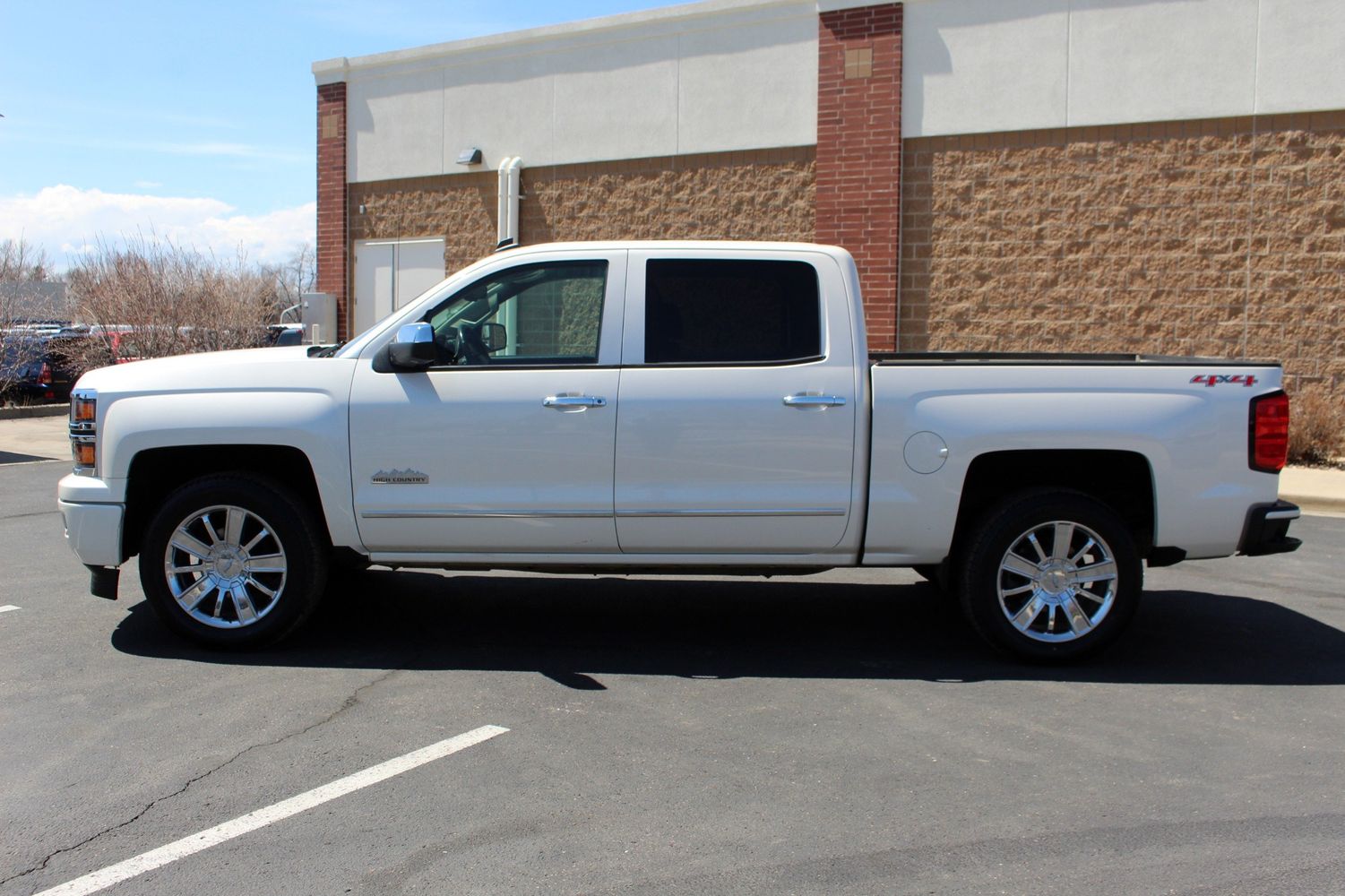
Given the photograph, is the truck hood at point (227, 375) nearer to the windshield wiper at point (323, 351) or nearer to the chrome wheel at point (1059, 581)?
the windshield wiper at point (323, 351)

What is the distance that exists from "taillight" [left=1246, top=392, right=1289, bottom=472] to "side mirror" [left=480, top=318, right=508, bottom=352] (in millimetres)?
3660

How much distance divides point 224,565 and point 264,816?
226 centimetres

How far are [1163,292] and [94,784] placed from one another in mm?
13027

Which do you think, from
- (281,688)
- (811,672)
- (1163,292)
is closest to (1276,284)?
(1163,292)

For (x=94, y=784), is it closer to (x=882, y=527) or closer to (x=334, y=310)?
(x=882, y=527)

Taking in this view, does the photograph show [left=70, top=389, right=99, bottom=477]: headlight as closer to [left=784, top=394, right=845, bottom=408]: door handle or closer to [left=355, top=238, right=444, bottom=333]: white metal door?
[left=784, top=394, right=845, bottom=408]: door handle

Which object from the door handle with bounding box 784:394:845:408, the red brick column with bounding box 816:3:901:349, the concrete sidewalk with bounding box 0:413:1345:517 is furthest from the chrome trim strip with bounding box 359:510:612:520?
the red brick column with bounding box 816:3:901:349

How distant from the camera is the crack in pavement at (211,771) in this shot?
3869 millimetres

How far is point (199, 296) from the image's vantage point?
2042 centimetres

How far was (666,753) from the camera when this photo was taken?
486 centimetres

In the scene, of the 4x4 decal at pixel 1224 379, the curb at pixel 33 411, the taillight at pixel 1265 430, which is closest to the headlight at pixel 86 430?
the 4x4 decal at pixel 1224 379

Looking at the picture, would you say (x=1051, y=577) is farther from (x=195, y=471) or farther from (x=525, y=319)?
(x=195, y=471)

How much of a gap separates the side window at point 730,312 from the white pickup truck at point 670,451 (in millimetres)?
14

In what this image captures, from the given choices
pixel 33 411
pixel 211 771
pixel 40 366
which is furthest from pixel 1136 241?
pixel 40 366
